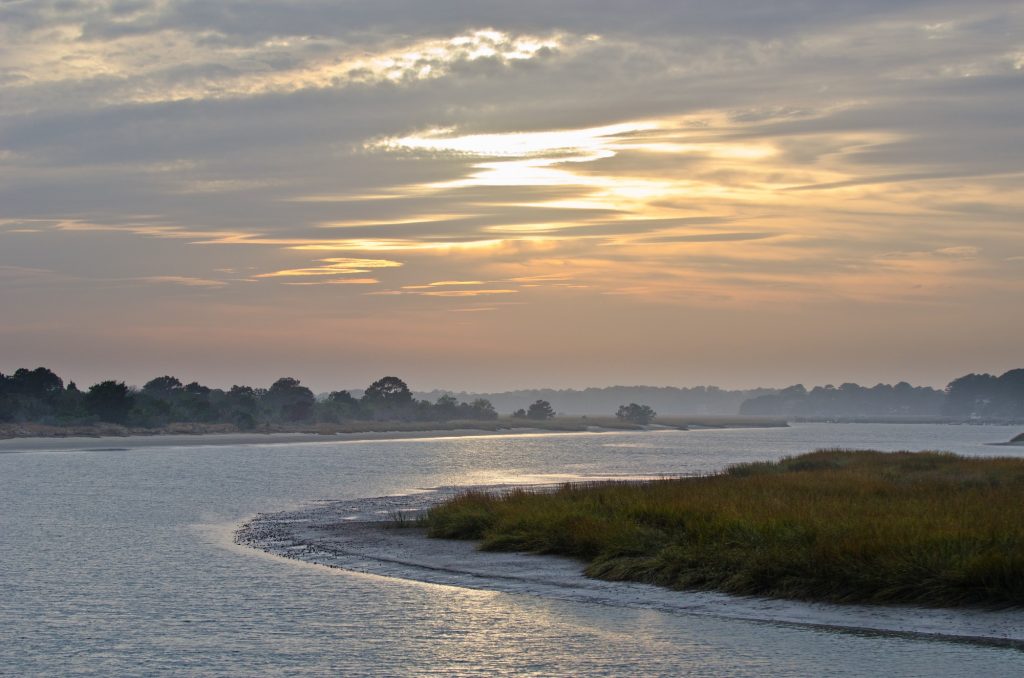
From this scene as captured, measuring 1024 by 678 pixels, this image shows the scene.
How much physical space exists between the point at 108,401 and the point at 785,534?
12623 centimetres

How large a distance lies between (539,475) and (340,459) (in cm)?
2865

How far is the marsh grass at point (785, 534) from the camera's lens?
21875 mm

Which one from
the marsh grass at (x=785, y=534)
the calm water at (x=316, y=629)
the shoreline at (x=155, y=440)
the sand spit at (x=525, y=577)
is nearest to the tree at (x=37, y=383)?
the shoreline at (x=155, y=440)

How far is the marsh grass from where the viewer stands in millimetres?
21875

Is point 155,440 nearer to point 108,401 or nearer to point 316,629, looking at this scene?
point 108,401

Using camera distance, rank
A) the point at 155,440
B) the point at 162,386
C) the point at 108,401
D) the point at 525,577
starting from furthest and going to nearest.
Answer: the point at 162,386 < the point at 108,401 < the point at 155,440 < the point at 525,577

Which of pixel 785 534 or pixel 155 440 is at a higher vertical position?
pixel 155 440

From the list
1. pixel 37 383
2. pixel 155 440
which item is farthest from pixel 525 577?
pixel 37 383

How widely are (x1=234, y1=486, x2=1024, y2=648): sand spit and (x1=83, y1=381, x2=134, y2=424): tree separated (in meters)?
101

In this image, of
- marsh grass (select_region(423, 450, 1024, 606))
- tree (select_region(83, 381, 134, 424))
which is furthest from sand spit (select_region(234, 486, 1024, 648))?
tree (select_region(83, 381, 134, 424))

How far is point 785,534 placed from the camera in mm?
25859

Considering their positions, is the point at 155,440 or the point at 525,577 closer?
the point at 525,577

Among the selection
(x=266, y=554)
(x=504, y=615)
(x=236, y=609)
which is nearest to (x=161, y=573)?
(x=266, y=554)

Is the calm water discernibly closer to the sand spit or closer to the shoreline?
the sand spit
